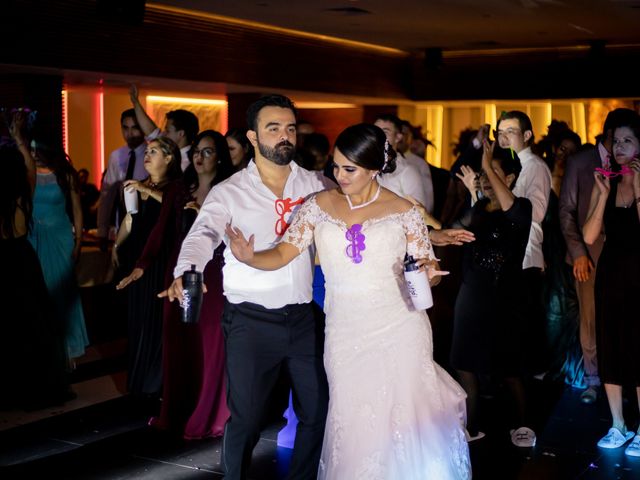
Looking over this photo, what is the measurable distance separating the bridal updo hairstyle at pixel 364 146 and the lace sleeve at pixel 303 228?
0.26m

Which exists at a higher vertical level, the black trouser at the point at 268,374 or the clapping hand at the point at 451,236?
the clapping hand at the point at 451,236

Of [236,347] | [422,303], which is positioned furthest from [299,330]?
[422,303]

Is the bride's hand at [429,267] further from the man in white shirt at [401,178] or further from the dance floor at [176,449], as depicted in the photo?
the man in white shirt at [401,178]

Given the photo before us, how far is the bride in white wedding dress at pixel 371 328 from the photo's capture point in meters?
3.59

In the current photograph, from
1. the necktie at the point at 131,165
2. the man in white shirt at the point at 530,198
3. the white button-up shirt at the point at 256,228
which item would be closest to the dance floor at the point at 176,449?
the man in white shirt at the point at 530,198

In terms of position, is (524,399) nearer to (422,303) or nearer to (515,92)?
(422,303)

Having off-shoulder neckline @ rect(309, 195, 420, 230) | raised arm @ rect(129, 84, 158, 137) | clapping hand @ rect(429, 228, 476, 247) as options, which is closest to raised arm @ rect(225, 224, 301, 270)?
off-shoulder neckline @ rect(309, 195, 420, 230)

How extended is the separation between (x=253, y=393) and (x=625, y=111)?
2643 mm

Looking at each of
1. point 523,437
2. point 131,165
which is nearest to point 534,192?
point 523,437

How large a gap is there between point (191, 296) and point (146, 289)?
2.48 m

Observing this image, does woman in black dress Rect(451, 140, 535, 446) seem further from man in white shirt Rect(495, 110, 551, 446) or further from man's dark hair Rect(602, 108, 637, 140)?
man's dark hair Rect(602, 108, 637, 140)

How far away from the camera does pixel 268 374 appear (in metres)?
3.77

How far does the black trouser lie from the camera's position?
3723mm

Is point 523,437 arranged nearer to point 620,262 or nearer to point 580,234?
point 620,262
